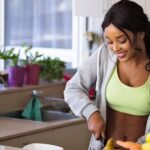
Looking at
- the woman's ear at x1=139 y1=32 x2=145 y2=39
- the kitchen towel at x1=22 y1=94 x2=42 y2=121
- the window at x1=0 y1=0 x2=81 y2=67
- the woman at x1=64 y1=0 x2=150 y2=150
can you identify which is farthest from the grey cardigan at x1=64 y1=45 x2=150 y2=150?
the window at x1=0 y1=0 x2=81 y2=67

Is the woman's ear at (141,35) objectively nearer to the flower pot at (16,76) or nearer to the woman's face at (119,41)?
the woman's face at (119,41)

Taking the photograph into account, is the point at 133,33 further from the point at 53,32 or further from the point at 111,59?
the point at 53,32

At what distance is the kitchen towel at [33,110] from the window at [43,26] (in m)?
1.13

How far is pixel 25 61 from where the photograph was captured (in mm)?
3311

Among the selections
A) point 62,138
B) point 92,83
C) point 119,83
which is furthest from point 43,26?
point 119,83

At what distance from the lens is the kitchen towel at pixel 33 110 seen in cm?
314

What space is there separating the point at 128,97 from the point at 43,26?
9.45ft

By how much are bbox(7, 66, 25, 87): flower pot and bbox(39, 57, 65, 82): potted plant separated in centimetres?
22

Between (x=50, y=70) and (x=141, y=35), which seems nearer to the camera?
(x=141, y=35)

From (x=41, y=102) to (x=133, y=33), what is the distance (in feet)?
5.44

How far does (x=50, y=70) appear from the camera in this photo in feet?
11.1

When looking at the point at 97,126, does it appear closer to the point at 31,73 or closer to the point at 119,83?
the point at 119,83

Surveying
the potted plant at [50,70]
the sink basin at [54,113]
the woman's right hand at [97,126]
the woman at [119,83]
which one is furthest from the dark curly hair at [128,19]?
the potted plant at [50,70]

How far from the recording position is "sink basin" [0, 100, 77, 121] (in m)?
3.17
